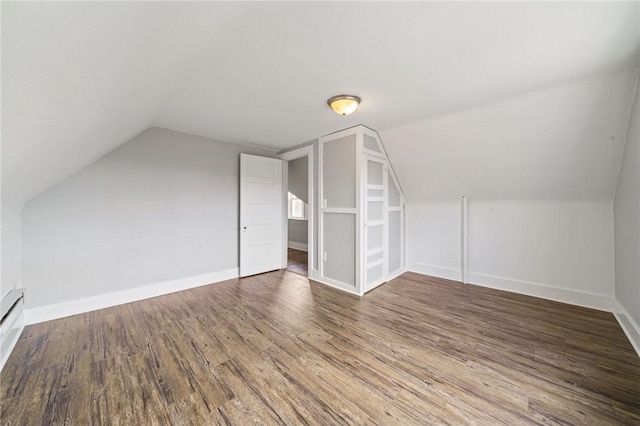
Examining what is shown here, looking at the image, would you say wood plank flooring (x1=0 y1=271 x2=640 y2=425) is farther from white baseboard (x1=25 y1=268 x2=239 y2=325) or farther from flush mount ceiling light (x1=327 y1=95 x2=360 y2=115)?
flush mount ceiling light (x1=327 y1=95 x2=360 y2=115)

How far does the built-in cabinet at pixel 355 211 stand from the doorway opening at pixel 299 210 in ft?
0.77

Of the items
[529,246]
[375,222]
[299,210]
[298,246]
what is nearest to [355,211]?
[375,222]

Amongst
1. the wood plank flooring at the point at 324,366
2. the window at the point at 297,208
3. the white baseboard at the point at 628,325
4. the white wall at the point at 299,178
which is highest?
the white wall at the point at 299,178

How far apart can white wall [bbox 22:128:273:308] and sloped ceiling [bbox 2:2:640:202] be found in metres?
0.43

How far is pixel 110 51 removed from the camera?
1069 mm

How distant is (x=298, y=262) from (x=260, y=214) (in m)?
1.54

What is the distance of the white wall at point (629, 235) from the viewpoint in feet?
6.80

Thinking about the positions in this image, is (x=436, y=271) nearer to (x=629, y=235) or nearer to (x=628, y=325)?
(x=628, y=325)

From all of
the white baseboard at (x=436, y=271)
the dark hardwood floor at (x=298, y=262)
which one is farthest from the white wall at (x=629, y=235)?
the dark hardwood floor at (x=298, y=262)

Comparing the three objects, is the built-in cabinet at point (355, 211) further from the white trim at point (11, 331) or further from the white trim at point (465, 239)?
the white trim at point (11, 331)

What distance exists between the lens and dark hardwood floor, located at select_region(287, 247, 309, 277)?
438 cm

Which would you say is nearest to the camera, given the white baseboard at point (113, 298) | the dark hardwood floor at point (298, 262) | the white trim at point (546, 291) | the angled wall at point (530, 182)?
the angled wall at point (530, 182)

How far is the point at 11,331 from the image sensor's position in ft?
6.91

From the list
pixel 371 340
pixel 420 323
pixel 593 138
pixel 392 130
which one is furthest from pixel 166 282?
pixel 593 138
